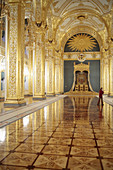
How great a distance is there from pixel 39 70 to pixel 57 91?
8.70m

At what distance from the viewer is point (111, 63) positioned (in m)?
15.6

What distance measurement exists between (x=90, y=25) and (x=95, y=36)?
2.03m

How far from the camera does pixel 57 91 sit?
20.2m

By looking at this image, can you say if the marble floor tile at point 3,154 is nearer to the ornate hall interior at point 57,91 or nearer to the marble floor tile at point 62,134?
the ornate hall interior at point 57,91

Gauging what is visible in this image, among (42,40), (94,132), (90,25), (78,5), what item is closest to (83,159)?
(94,132)

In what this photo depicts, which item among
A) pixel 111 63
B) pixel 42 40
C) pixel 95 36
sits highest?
pixel 95 36

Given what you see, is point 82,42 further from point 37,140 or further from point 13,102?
point 37,140

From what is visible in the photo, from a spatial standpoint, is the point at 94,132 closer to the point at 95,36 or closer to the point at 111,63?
the point at 111,63

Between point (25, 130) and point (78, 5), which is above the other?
point (78, 5)

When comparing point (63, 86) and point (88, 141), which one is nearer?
point (88, 141)

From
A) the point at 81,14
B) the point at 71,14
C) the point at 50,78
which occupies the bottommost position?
the point at 50,78

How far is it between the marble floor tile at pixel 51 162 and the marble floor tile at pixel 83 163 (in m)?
0.09

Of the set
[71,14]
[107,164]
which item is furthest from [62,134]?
[71,14]

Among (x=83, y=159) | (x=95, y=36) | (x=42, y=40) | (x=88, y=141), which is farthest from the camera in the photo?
(x=95, y=36)
